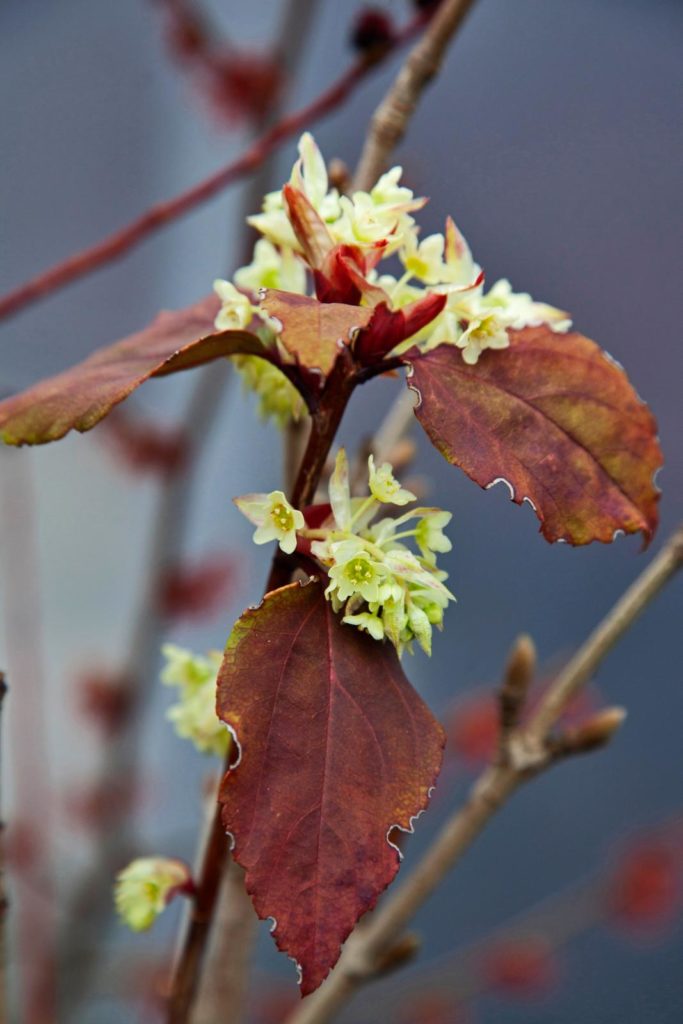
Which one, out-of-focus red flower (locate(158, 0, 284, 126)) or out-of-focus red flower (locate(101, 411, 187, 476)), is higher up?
out-of-focus red flower (locate(158, 0, 284, 126))

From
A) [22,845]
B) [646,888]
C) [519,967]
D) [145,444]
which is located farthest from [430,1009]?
[145,444]

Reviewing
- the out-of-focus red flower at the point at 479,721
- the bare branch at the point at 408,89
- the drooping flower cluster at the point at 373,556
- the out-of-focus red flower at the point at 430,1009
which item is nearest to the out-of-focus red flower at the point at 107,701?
the out-of-focus red flower at the point at 479,721

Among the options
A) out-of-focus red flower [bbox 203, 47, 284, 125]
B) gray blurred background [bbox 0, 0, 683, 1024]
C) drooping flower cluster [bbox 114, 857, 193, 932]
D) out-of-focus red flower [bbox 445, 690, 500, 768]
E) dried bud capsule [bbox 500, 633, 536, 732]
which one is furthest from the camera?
gray blurred background [bbox 0, 0, 683, 1024]

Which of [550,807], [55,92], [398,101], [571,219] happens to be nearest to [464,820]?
[398,101]

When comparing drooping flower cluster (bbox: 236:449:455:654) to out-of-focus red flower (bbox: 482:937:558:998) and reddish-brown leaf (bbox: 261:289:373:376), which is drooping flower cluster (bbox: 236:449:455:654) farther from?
out-of-focus red flower (bbox: 482:937:558:998)

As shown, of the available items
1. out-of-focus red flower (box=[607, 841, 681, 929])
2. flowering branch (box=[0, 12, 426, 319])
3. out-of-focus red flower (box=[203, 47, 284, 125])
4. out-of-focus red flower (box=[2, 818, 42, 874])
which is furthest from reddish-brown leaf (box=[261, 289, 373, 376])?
out-of-focus red flower (box=[607, 841, 681, 929])

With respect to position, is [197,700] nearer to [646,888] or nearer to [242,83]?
[242,83]

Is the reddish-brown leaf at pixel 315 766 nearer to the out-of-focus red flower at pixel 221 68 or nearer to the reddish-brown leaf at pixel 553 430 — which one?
the reddish-brown leaf at pixel 553 430
